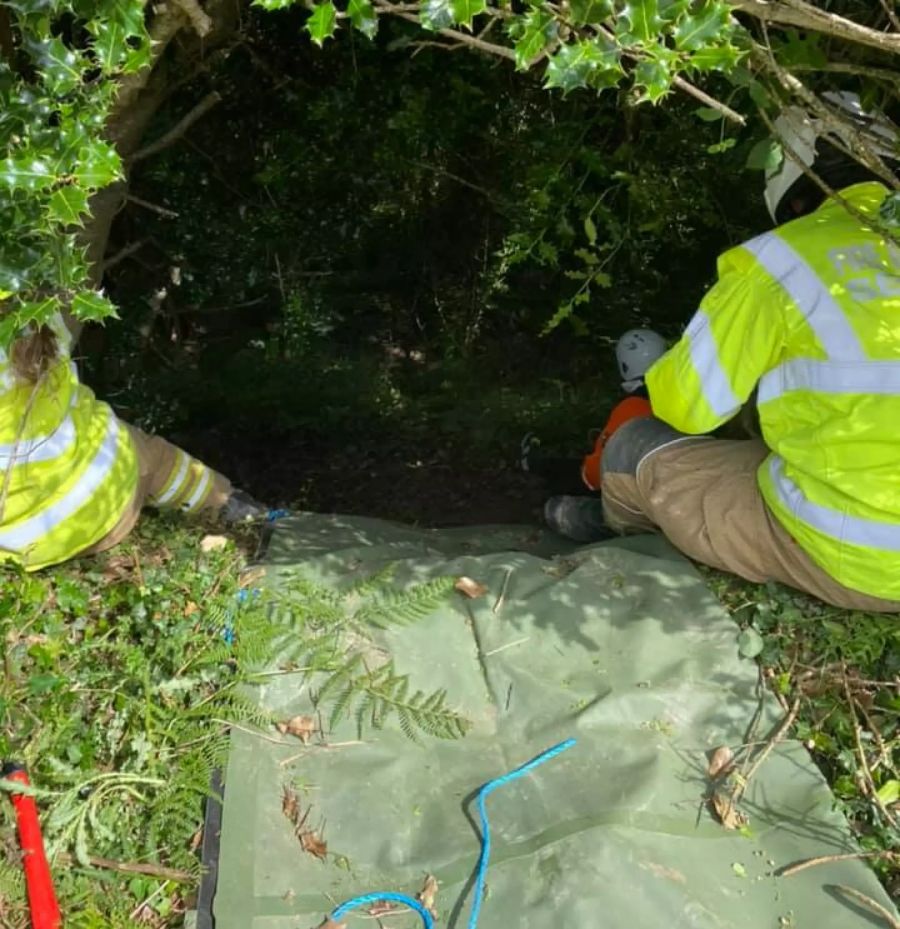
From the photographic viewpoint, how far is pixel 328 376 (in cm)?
523

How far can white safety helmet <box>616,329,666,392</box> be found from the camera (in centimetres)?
417

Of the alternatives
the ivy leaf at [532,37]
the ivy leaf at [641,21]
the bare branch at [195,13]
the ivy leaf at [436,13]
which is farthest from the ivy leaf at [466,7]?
the bare branch at [195,13]

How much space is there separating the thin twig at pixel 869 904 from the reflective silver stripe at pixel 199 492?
107 inches

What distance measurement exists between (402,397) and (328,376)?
17.6 inches

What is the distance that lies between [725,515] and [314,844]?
68.8 inches

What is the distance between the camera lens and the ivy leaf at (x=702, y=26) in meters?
1.66

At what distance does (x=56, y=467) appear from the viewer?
298 centimetres

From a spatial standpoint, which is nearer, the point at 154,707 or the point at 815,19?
the point at 815,19

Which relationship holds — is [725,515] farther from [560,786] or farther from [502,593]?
[560,786]

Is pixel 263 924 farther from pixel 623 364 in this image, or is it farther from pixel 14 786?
pixel 623 364

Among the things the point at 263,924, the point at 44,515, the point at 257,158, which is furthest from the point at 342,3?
the point at 263,924

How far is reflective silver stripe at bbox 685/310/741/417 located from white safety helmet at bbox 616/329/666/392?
42.8 inches

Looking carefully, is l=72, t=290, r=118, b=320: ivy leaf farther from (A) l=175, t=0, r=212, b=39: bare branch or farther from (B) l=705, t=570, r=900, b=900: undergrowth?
(B) l=705, t=570, r=900, b=900: undergrowth

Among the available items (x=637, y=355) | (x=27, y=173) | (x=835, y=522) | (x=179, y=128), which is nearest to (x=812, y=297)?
(x=835, y=522)
